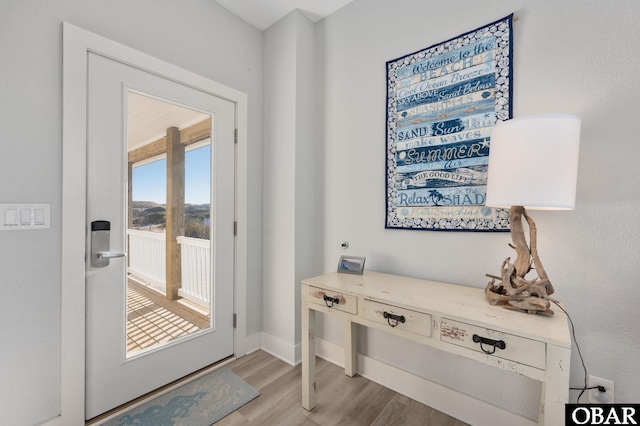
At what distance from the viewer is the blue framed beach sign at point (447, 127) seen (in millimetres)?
1443

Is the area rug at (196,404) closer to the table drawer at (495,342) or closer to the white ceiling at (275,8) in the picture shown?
the table drawer at (495,342)

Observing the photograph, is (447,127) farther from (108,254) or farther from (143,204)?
(108,254)

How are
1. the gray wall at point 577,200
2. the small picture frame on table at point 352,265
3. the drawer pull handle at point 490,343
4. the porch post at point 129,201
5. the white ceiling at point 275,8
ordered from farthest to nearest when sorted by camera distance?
the white ceiling at point 275,8 < the small picture frame on table at point 352,265 < the porch post at point 129,201 < the gray wall at point 577,200 < the drawer pull handle at point 490,343

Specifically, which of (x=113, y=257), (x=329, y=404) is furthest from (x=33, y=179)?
(x=329, y=404)

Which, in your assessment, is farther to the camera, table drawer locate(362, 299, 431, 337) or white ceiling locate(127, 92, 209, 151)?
white ceiling locate(127, 92, 209, 151)

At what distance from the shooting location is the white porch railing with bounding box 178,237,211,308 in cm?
191

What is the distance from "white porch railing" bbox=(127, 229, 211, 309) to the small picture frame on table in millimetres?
986

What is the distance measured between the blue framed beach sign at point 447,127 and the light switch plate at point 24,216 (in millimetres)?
1882

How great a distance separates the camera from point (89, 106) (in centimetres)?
147

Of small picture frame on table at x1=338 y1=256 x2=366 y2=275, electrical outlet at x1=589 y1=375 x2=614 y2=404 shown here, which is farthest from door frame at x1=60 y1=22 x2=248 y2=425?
Result: electrical outlet at x1=589 y1=375 x2=614 y2=404

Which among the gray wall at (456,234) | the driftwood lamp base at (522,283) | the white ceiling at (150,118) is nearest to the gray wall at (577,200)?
the gray wall at (456,234)

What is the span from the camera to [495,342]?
100 centimetres

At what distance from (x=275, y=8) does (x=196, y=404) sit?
276 cm

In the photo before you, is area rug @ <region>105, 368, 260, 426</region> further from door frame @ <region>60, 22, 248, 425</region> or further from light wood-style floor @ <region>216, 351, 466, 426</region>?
door frame @ <region>60, 22, 248, 425</region>
